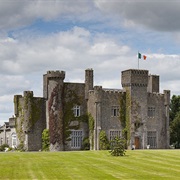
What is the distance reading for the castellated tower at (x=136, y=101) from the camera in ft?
203

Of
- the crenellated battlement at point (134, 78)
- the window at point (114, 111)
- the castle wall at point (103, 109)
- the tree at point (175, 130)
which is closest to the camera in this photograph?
the castle wall at point (103, 109)

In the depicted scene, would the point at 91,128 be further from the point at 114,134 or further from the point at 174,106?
the point at 174,106

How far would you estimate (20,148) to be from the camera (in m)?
63.7

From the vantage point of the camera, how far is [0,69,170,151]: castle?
60.1 m

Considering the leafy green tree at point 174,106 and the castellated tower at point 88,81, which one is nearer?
the castellated tower at point 88,81

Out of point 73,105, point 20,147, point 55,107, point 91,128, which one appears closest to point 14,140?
point 20,147

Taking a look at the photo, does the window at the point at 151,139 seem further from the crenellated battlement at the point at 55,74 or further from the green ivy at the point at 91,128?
the crenellated battlement at the point at 55,74

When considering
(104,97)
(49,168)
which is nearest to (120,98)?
(104,97)

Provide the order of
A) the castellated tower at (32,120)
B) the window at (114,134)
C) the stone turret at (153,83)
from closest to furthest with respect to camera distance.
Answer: the window at (114,134) < the castellated tower at (32,120) < the stone turret at (153,83)

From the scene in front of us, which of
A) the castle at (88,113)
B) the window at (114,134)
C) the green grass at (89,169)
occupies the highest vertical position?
the castle at (88,113)

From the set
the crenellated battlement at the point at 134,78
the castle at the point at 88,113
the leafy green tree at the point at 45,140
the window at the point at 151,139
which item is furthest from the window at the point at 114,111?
the leafy green tree at the point at 45,140

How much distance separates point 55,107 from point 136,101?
10836mm

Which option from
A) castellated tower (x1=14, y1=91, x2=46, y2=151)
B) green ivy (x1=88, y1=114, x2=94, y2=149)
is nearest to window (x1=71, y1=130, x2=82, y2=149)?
green ivy (x1=88, y1=114, x2=94, y2=149)

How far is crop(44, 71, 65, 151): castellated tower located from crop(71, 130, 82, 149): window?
5.95 ft
